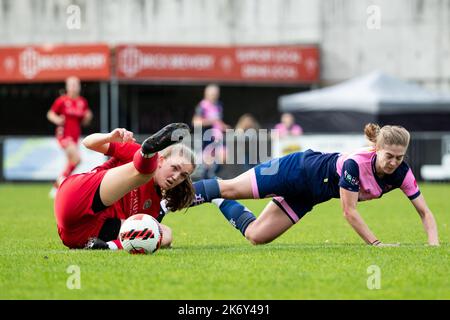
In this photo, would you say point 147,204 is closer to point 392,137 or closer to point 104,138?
point 104,138

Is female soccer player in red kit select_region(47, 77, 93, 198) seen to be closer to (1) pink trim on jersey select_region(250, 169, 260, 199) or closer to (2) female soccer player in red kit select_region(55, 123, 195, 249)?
(1) pink trim on jersey select_region(250, 169, 260, 199)

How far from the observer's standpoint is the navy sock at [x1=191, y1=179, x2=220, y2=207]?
9.50m

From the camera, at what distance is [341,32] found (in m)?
30.8

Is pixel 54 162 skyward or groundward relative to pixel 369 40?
groundward

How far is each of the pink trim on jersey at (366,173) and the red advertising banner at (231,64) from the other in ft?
63.8

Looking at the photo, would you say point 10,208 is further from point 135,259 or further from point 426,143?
point 426,143

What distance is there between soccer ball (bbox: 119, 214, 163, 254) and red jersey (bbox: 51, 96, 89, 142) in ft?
38.9

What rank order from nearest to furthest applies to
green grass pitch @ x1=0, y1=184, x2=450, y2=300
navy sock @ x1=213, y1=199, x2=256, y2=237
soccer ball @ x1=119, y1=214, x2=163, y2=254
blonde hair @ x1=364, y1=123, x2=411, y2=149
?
1. green grass pitch @ x1=0, y1=184, x2=450, y2=300
2. soccer ball @ x1=119, y1=214, x2=163, y2=254
3. blonde hair @ x1=364, y1=123, x2=411, y2=149
4. navy sock @ x1=213, y1=199, x2=256, y2=237

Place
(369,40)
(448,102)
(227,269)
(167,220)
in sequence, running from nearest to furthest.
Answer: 1. (227,269)
2. (167,220)
3. (448,102)
4. (369,40)

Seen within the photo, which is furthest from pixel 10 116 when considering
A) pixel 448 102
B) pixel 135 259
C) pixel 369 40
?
pixel 135 259

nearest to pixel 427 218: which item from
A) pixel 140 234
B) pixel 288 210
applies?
pixel 288 210

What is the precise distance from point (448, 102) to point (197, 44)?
8.51 meters

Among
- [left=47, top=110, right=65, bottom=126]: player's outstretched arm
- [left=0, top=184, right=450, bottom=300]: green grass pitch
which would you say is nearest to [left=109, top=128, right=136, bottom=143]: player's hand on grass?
[left=0, top=184, right=450, bottom=300]: green grass pitch

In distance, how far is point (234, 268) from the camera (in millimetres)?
7664
